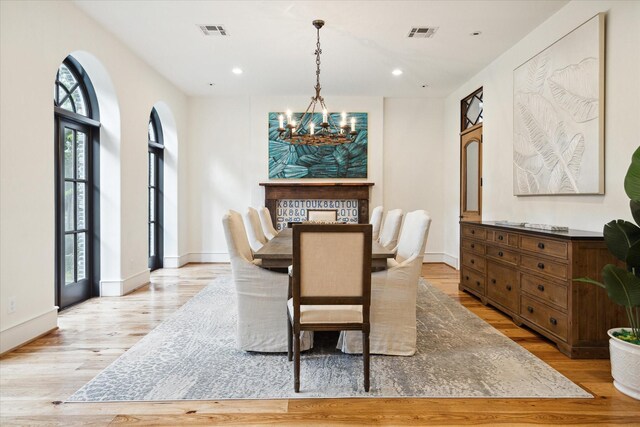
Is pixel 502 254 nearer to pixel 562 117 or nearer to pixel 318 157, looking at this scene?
pixel 562 117

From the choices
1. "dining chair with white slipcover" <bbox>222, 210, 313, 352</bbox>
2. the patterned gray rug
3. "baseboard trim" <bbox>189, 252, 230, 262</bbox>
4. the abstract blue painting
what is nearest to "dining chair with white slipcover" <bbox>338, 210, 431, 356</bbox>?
the patterned gray rug

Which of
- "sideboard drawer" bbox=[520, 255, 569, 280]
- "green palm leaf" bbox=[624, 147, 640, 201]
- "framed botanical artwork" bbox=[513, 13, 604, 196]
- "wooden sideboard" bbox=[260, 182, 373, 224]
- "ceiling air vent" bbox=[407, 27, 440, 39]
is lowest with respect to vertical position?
"sideboard drawer" bbox=[520, 255, 569, 280]

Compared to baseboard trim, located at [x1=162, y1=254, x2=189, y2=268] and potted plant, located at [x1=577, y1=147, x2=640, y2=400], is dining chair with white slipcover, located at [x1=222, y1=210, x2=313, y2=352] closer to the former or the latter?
potted plant, located at [x1=577, y1=147, x2=640, y2=400]

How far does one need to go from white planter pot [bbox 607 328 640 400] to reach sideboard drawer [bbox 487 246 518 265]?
1253 mm

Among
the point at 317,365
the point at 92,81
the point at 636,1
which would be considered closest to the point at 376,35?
the point at 636,1

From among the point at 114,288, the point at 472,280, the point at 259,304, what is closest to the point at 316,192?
the point at 472,280

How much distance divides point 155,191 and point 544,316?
221 inches

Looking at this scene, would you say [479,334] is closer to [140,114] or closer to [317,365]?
[317,365]

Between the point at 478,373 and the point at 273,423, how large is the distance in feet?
4.34

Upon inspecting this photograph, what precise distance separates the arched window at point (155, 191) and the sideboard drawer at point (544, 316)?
5212 mm

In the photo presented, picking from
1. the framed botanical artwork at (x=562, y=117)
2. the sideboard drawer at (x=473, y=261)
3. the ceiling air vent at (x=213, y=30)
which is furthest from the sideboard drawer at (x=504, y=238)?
the ceiling air vent at (x=213, y=30)

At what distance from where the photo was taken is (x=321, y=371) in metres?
2.42

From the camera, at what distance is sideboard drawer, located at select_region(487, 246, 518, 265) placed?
3.45 metres

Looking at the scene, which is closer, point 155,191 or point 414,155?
point 155,191
